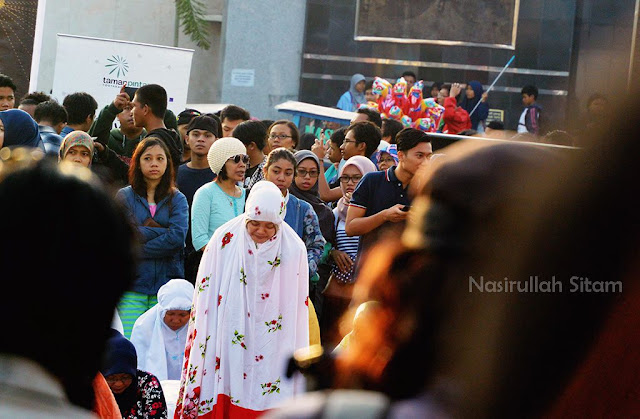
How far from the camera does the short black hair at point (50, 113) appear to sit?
8.51 meters

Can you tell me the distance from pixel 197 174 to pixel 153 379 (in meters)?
3.23

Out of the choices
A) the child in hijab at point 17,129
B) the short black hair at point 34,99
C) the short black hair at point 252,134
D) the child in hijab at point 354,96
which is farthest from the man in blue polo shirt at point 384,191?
the child in hijab at point 354,96

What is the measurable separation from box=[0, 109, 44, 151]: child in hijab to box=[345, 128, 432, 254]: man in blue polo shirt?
2249 millimetres

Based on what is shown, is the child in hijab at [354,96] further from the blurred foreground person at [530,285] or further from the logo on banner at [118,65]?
the blurred foreground person at [530,285]

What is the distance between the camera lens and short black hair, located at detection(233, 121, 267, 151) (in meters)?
8.77

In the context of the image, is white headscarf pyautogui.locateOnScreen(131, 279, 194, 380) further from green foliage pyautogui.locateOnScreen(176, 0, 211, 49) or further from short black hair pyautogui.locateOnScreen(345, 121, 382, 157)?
green foliage pyautogui.locateOnScreen(176, 0, 211, 49)

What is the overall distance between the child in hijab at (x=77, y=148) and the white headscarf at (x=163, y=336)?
1.15 meters

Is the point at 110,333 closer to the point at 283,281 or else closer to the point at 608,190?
the point at 608,190

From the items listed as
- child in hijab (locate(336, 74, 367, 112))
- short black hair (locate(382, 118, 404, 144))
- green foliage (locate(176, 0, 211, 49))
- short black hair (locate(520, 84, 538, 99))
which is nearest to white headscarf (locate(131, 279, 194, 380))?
short black hair (locate(382, 118, 404, 144))

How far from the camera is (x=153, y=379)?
17.3 feet

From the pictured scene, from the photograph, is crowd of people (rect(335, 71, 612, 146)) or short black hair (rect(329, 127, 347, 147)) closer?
short black hair (rect(329, 127, 347, 147))

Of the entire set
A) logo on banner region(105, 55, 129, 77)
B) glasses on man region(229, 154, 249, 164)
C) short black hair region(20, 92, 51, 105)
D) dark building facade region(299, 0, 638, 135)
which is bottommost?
glasses on man region(229, 154, 249, 164)

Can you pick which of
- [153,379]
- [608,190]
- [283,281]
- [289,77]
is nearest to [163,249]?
[283,281]

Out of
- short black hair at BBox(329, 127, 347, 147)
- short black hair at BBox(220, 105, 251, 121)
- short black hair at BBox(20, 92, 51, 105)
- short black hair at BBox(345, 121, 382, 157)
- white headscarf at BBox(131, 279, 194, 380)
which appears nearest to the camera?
white headscarf at BBox(131, 279, 194, 380)
